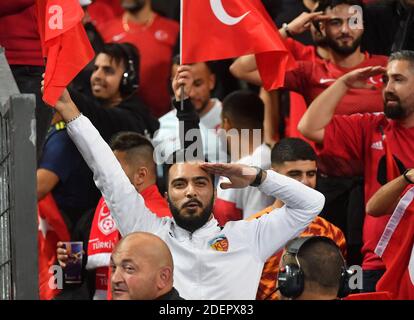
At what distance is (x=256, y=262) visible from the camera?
682 centimetres

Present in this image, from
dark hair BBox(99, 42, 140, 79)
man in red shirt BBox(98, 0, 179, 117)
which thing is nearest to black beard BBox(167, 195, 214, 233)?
dark hair BBox(99, 42, 140, 79)

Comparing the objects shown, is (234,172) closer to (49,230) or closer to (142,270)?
(142,270)

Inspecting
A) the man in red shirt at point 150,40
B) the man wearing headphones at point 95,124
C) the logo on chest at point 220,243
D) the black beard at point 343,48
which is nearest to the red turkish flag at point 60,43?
the logo on chest at point 220,243

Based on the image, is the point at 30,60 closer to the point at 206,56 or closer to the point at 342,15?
the point at 206,56

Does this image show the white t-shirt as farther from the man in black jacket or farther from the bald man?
the man in black jacket

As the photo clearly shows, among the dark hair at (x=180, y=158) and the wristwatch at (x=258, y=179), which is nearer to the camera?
the wristwatch at (x=258, y=179)

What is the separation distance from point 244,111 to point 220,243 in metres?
2.22

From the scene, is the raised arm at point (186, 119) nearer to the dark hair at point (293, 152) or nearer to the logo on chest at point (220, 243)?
the dark hair at point (293, 152)

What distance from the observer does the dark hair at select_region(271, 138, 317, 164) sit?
7.74 m

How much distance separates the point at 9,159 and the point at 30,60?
75.8 inches

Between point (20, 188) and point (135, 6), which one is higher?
point (135, 6)

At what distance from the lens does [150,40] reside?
35.3ft

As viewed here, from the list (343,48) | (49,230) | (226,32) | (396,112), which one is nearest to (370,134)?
(396,112)

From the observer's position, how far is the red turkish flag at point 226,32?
7508mm
